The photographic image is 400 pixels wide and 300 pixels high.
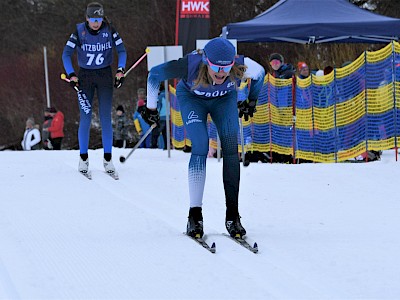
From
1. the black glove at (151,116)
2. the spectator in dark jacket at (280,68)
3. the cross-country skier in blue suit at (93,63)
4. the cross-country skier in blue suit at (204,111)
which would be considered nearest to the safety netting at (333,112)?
the spectator in dark jacket at (280,68)

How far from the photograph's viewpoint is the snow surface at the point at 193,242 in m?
4.00

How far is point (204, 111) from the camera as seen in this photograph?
5.39 m

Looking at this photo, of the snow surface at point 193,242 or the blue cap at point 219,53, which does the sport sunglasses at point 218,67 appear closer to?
the blue cap at point 219,53

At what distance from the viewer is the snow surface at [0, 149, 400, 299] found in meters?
4.00

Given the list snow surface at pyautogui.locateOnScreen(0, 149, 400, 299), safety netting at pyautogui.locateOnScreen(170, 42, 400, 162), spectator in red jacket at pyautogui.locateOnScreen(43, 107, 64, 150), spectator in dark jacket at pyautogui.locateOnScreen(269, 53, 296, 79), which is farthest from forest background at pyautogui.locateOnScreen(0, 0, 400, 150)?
snow surface at pyautogui.locateOnScreen(0, 149, 400, 299)

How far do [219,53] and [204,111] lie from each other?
51cm

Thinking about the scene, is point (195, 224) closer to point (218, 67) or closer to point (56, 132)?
point (218, 67)

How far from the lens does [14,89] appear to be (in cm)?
3388

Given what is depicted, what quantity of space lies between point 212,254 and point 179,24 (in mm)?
9930

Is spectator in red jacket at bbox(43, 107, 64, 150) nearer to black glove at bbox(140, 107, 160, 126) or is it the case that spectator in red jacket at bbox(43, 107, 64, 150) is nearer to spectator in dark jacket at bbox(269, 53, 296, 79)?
spectator in dark jacket at bbox(269, 53, 296, 79)

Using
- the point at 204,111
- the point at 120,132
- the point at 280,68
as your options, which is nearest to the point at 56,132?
the point at 120,132

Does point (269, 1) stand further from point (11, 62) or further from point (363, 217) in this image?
point (363, 217)

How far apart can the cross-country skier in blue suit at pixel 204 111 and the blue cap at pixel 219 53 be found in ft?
0.08

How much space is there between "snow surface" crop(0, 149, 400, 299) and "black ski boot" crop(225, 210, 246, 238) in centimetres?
9
